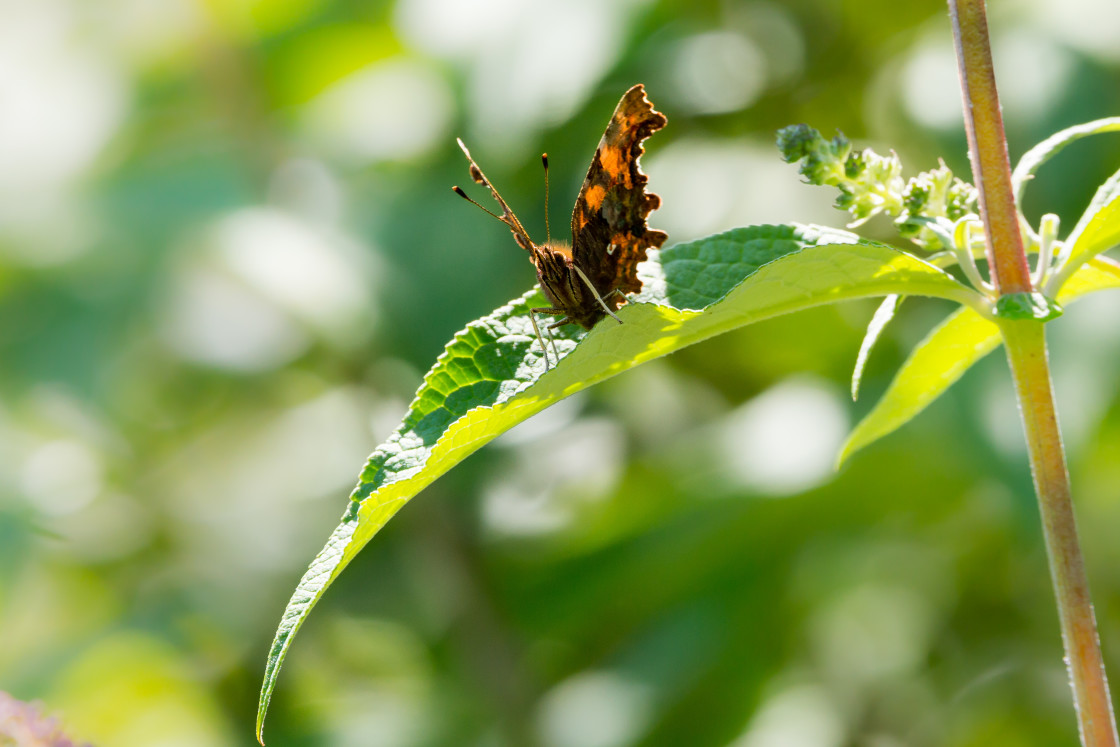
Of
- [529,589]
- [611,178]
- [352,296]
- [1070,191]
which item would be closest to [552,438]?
[529,589]

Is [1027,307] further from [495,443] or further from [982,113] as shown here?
[495,443]

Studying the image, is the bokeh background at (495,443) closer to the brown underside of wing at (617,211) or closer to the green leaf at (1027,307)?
the brown underside of wing at (617,211)

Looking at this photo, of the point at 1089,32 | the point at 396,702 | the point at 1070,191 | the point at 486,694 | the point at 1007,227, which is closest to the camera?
the point at 1007,227

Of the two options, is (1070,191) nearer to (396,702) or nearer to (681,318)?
(681,318)

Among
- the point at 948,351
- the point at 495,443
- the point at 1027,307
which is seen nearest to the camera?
the point at 1027,307

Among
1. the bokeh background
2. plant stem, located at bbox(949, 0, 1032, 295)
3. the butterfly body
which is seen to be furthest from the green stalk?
the bokeh background

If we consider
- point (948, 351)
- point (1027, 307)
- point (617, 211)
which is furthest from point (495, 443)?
point (1027, 307)

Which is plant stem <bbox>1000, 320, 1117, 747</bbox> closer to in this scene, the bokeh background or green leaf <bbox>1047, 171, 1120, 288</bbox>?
green leaf <bbox>1047, 171, 1120, 288</bbox>
